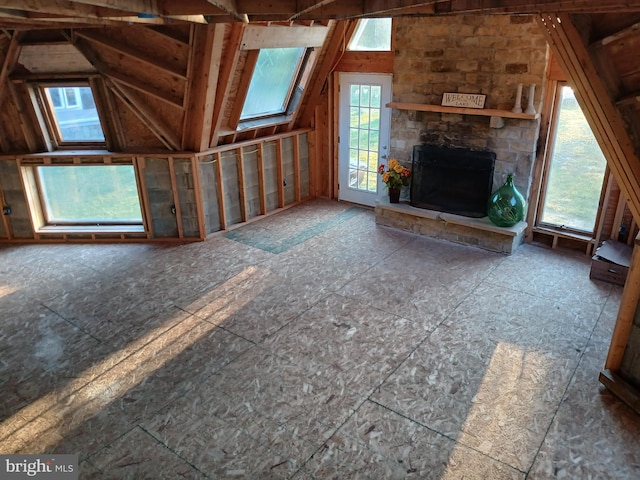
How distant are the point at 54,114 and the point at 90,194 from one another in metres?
1.10

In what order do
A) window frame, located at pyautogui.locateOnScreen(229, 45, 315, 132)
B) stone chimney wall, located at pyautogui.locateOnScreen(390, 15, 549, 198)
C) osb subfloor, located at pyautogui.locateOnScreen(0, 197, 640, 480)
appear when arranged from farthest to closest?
window frame, located at pyautogui.locateOnScreen(229, 45, 315, 132) < stone chimney wall, located at pyautogui.locateOnScreen(390, 15, 549, 198) < osb subfloor, located at pyautogui.locateOnScreen(0, 197, 640, 480)

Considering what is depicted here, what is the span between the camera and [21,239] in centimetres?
648

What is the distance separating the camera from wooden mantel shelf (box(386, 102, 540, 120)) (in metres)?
5.39

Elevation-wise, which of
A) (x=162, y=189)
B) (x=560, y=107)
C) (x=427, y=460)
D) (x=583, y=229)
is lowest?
(x=427, y=460)

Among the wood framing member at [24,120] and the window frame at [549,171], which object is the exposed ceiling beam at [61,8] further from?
the window frame at [549,171]

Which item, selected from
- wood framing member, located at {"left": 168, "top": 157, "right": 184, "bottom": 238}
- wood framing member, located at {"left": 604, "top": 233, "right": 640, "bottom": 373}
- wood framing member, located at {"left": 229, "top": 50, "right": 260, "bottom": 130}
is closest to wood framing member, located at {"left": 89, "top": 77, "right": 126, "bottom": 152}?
wood framing member, located at {"left": 168, "top": 157, "right": 184, "bottom": 238}

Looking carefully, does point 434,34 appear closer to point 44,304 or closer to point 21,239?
point 44,304

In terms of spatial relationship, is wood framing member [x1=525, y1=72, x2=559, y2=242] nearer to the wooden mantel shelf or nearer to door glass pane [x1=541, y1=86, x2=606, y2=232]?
door glass pane [x1=541, y1=86, x2=606, y2=232]

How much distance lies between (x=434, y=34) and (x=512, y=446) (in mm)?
4716

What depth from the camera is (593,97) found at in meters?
2.67

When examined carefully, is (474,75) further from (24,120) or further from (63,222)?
(63,222)

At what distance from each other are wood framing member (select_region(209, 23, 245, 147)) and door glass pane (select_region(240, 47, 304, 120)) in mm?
522

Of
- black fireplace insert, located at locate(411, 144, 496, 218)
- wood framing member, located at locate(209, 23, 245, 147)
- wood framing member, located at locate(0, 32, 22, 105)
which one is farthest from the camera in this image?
black fireplace insert, located at locate(411, 144, 496, 218)

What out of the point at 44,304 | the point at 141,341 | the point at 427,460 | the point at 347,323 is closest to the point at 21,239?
the point at 44,304
